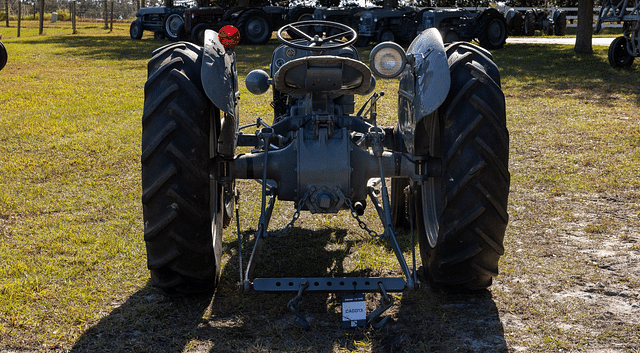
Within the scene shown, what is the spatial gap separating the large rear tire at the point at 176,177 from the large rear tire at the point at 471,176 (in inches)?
52.6

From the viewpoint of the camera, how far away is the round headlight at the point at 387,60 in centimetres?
371

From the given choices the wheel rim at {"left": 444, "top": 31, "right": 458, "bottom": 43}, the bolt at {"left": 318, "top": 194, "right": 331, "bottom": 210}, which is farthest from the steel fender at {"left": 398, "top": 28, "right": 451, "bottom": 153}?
the wheel rim at {"left": 444, "top": 31, "right": 458, "bottom": 43}

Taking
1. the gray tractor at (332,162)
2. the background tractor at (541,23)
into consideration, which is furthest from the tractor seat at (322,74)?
the background tractor at (541,23)

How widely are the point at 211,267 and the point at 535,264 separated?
242cm

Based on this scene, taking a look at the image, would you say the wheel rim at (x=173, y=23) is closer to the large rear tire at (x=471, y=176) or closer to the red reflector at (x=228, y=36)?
the red reflector at (x=228, y=36)

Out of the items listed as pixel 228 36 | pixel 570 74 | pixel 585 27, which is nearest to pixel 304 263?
pixel 228 36

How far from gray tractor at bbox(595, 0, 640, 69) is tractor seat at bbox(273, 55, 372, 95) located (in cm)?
1291

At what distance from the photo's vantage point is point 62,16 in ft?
171

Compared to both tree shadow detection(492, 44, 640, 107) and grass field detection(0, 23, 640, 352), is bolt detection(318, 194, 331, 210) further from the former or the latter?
tree shadow detection(492, 44, 640, 107)

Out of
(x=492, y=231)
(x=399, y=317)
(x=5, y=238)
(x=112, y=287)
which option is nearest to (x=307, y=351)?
(x=399, y=317)

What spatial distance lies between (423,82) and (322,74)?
2.15ft

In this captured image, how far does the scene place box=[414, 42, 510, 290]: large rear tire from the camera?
11.2ft

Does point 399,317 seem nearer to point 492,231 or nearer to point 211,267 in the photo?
point 492,231

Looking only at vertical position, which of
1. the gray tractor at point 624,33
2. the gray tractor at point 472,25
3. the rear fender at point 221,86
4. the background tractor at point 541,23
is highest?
the background tractor at point 541,23
